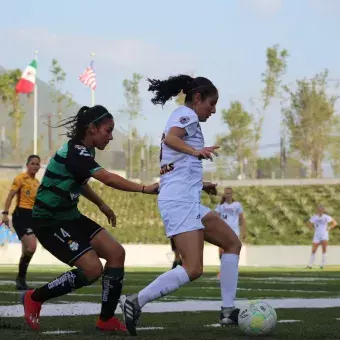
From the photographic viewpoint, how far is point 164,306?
1100 cm

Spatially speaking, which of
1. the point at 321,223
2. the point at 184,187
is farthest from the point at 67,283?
the point at 321,223

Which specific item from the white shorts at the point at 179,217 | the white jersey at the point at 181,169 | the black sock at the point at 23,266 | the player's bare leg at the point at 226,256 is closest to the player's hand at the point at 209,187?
the player's bare leg at the point at 226,256

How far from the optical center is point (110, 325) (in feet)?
25.7

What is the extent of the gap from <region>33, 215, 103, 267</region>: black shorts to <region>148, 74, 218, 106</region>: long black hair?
1.12 m

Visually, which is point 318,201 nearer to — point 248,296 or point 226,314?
point 248,296

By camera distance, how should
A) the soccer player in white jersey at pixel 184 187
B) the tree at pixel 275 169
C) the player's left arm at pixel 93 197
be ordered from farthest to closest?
1. the tree at pixel 275 169
2. the player's left arm at pixel 93 197
3. the soccer player in white jersey at pixel 184 187

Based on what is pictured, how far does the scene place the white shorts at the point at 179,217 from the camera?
755 cm

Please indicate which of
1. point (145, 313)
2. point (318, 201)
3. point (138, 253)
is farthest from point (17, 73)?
point (145, 313)

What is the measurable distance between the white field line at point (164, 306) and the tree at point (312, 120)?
54.2m

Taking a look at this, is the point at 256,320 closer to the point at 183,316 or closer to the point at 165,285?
the point at 165,285

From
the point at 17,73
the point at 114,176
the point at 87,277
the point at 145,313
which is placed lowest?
the point at 145,313

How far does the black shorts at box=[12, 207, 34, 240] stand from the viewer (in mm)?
14656

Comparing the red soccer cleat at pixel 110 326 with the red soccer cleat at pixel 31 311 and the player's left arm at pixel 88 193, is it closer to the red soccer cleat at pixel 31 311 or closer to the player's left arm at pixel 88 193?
the red soccer cleat at pixel 31 311

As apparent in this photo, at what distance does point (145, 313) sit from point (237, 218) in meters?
12.6
